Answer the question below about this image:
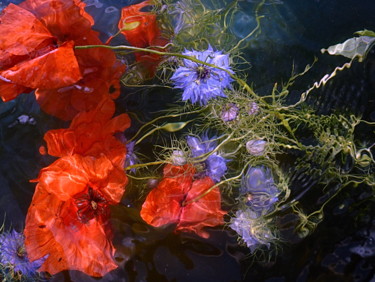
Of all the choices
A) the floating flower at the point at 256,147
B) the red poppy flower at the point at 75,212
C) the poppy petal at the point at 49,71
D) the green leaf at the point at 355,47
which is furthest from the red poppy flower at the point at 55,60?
the green leaf at the point at 355,47

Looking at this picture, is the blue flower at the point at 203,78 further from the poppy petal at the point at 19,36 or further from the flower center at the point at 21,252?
the flower center at the point at 21,252

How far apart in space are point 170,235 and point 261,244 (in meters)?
0.13

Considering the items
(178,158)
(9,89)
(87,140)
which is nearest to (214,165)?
(178,158)

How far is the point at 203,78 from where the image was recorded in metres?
0.66

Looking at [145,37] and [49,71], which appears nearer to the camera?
[49,71]

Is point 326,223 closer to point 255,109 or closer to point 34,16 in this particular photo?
point 255,109

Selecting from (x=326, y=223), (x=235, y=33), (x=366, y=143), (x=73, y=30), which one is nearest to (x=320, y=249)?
Answer: (x=326, y=223)

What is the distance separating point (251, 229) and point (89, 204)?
0.71 ft

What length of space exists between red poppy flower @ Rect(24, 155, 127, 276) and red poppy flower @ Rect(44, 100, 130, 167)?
0.7 inches

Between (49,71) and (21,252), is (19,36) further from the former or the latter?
(21,252)

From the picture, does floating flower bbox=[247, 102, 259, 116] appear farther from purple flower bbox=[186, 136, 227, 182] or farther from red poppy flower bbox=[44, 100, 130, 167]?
red poppy flower bbox=[44, 100, 130, 167]

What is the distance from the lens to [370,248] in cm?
68

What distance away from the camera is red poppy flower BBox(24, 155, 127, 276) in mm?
584

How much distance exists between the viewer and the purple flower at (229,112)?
66cm
